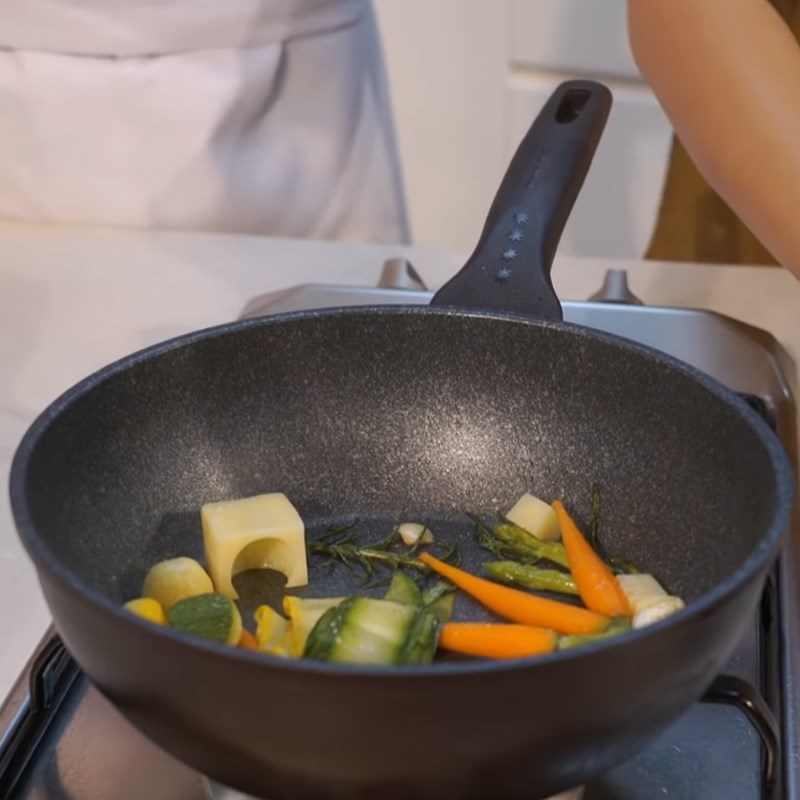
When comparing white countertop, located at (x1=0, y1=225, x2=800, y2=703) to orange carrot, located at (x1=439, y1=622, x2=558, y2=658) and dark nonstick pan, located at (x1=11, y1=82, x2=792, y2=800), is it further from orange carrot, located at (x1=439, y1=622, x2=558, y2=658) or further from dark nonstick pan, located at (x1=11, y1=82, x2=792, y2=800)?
orange carrot, located at (x1=439, y1=622, x2=558, y2=658)

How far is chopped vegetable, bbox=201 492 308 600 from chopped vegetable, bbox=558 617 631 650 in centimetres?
15

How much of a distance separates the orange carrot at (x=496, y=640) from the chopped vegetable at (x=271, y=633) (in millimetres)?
72

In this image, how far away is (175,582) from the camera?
24.1 inches

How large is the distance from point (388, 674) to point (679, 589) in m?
0.28

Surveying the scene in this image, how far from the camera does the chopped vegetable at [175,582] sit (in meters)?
0.61

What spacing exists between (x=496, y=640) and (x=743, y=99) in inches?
18.7

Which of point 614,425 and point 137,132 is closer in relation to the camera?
point 614,425

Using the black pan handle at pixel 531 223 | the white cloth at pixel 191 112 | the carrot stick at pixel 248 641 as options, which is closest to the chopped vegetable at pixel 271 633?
the carrot stick at pixel 248 641

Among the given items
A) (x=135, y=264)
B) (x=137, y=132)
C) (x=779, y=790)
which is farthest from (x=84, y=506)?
(x=137, y=132)

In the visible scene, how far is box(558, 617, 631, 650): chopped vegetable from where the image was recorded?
53cm

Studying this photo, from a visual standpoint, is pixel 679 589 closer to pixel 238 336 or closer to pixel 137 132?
pixel 238 336

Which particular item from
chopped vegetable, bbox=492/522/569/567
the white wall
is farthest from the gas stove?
the white wall

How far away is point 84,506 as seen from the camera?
61 cm

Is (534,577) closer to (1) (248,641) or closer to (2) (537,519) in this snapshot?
(2) (537,519)
